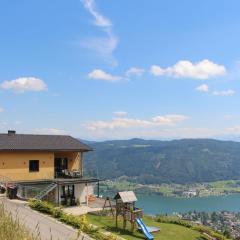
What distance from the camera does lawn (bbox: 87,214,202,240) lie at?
27.3 m

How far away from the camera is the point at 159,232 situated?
29.2 m

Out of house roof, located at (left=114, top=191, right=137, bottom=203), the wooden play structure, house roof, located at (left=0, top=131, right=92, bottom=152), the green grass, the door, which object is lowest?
the wooden play structure

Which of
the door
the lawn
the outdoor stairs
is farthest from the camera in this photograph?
the door

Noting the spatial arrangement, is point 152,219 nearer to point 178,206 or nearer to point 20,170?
point 20,170

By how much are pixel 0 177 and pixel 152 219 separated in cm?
1330

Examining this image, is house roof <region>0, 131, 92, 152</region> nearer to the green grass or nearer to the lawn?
the lawn

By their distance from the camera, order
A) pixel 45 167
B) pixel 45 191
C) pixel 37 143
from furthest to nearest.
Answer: pixel 37 143
pixel 45 167
pixel 45 191

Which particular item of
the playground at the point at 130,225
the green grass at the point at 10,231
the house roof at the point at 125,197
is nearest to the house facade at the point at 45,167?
the playground at the point at 130,225

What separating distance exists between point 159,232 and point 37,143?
1472 centimetres

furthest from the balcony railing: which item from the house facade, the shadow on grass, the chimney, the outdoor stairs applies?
the shadow on grass

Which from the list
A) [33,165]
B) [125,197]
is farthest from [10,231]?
[33,165]

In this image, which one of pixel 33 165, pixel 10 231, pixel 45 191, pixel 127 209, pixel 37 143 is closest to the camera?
pixel 10 231

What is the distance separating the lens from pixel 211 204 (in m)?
200

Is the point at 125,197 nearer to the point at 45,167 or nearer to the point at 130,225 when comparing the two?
the point at 130,225
